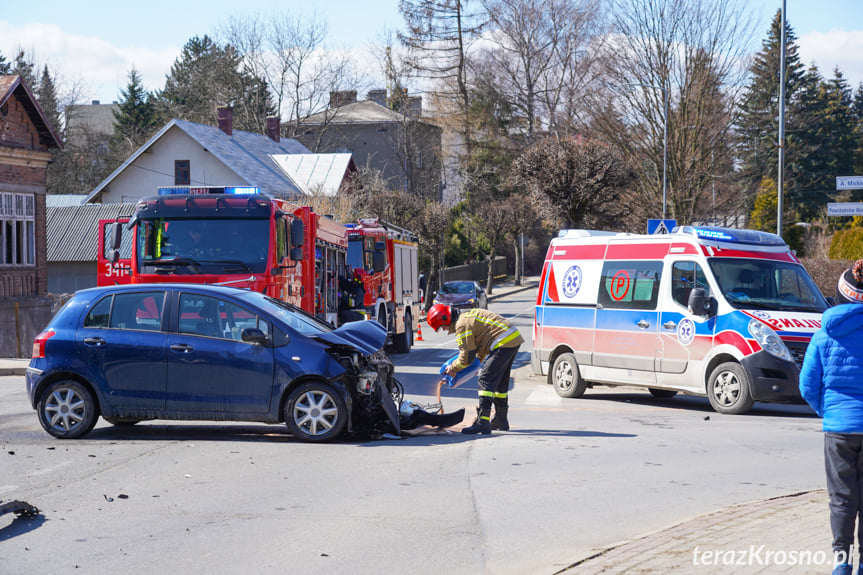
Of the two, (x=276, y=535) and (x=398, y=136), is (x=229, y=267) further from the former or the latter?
(x=398, y=136)

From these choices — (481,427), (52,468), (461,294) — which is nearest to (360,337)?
(481,427)

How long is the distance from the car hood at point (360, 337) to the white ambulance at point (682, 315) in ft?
15.9

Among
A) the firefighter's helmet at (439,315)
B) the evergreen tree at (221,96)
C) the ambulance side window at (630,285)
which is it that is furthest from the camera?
the evergreen tree at (221,96)

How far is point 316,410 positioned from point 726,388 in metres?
5.93

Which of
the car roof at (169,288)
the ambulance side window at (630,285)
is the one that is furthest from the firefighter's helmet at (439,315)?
the ambulance side window at (630,285)

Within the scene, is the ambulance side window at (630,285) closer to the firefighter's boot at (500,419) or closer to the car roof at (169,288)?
the firefighter's boot at (500,419)

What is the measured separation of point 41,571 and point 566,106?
52.8 meters

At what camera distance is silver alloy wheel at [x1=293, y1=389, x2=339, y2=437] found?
927cm

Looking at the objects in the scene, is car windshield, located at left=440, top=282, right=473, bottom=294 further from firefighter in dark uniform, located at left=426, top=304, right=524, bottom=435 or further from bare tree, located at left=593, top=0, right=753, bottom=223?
firefighter in dark uniform, located at left=426, top=304, right=524, bottom=435

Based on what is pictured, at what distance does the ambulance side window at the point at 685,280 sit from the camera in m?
12.8

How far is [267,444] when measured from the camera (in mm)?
9328

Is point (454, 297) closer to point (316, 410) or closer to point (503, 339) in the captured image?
point (503, 339)

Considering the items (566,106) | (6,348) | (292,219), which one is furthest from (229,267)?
(566,106)

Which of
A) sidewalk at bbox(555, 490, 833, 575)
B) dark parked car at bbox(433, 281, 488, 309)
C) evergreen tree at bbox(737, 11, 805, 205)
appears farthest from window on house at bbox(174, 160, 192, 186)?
sidewalk at bbox(555, 490, 833, 575)
